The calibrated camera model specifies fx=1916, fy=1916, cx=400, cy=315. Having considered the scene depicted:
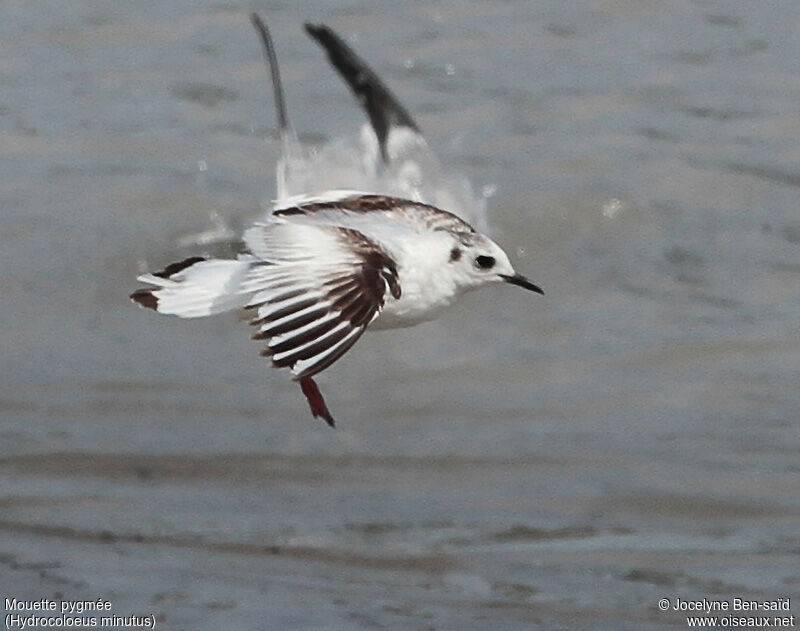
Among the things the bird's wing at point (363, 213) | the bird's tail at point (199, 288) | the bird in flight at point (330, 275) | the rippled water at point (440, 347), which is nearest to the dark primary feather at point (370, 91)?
the rippled water at point (440, 347)

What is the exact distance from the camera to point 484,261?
267 inches

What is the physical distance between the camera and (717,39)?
1217 cm

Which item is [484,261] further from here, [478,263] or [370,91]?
[370,91]

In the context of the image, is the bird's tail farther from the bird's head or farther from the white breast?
the bird's head

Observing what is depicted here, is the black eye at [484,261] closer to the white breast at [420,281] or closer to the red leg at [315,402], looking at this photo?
the white breast at [420,281]

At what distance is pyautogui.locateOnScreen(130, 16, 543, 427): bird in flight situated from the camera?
568 centimetres

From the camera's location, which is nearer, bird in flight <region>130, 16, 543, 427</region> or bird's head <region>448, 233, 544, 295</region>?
bird in flight <region>130, 16, 543, 427</region>

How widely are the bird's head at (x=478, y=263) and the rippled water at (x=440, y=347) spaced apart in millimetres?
795

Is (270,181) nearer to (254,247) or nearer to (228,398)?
(228,398)

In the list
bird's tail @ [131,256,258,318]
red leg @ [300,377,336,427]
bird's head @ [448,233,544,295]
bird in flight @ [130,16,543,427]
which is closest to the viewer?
bird in flight @ [130,16,543,427]

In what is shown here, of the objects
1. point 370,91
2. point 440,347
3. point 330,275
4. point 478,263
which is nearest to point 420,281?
point 478,263

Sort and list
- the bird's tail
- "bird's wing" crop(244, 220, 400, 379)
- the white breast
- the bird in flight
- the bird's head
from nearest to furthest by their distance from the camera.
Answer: "bird's wing" crop(244, 220, 400, 379) < the bird in flight < the bird's tail < the white breast < the bird's head

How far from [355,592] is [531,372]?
253cm

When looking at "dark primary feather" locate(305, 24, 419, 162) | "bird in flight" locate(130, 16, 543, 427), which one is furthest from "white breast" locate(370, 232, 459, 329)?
"dark primary feather" locate(305, 24, 419, 162)
